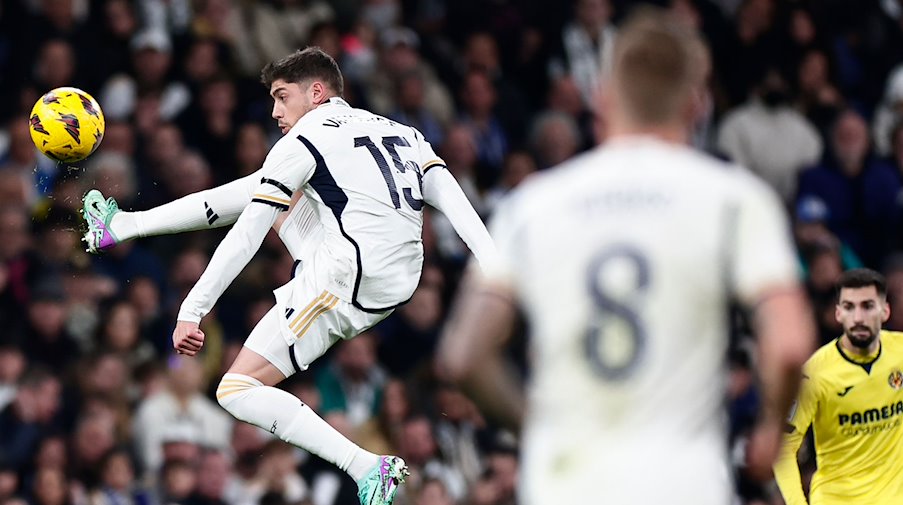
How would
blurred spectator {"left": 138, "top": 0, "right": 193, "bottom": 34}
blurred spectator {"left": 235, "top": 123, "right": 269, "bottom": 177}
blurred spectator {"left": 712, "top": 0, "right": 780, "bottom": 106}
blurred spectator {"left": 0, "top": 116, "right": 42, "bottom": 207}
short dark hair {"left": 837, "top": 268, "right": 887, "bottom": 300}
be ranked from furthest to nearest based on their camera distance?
blurred spectator {"left": 712, "top": 0, "right": 780, "bottom": 106} → blurred spectator {"left": 138, "top": 0, "right": 193, "bottom": 34} → blurred spectator {"left": 235, "top": 123, "right": 269, "bottom": 177} → blurred spectator {"left": 0, "top": 116, "right": 42, "bottom": 207} → short dark hair {"left": 837, "top": 268, "right": 887, "bottom": 300}

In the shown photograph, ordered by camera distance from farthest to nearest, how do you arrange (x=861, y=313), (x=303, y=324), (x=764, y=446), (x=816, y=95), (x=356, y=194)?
(x=816, y=95), (x=861, y=313), (x=303, y=324), (x=356, y=194), (x=764, y=446)

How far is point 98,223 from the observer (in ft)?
28.1

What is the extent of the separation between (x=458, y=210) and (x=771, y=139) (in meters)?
7.77

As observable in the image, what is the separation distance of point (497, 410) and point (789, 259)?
2.71ft

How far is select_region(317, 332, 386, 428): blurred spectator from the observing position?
13.0 m

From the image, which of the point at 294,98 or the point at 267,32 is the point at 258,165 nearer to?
the point at 267,32

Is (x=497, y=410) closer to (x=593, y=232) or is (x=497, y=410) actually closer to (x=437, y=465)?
(x=593, y=232)

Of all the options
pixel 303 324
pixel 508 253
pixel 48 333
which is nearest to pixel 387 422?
pixel 48 333

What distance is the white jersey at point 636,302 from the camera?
3992 millimetres

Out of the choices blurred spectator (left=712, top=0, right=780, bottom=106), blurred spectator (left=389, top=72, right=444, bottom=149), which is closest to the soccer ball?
blurred spectator (left=389, top=72, right=444, bottom=149)

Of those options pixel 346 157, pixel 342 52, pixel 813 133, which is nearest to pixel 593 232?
pixel 346 157

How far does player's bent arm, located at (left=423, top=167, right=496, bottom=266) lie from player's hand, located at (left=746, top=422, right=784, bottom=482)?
4145 millimetres

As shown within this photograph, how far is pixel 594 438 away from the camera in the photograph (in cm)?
409

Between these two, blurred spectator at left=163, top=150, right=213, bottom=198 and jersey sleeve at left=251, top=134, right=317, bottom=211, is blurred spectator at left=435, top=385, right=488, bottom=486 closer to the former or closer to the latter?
blurred spectator at left=163, top=150, right=213, bottom=198
